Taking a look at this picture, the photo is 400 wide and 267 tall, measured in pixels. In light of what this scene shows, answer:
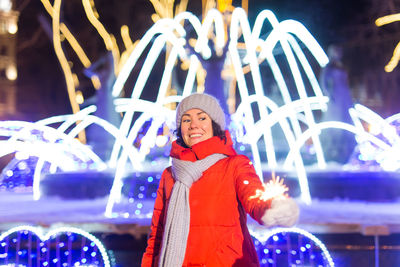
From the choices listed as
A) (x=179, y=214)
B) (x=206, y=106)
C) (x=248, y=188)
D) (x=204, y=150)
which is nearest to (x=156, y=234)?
(x=179, y=214)

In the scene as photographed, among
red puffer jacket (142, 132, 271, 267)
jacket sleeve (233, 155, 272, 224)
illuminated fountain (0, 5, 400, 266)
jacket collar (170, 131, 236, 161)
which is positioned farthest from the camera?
illuminated fountain (0, 5, 400, 266)

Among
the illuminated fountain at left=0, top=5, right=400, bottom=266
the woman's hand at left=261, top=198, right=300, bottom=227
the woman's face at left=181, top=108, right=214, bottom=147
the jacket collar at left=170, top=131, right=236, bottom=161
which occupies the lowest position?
the woman's hand at left=261, top=198, right=300, bottom=227

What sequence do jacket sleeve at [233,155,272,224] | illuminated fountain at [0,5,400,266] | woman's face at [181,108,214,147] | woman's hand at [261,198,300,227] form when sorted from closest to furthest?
woman's hand at [261,198,300,227]
jacket sleeve at [233,155,272,224]
woman's face at [181,108,214,147]
illuminated fountain at [0,5,400,266]

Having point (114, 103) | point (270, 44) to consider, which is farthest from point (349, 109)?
point (114, 103)

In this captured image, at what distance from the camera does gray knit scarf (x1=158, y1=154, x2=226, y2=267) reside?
9.06ft

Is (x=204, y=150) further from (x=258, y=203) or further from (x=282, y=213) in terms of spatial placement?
(x=282, y=213)

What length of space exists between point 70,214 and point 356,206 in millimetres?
4168

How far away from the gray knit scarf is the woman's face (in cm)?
23

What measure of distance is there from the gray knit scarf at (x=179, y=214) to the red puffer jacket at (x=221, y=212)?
0.05 m

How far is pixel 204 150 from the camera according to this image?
9.59ft

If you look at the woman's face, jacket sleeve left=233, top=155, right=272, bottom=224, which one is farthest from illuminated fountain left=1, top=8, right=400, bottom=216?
jacket sleeve left=233, top=155, right=272, bottom=224

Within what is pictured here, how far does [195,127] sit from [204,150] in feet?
0.77

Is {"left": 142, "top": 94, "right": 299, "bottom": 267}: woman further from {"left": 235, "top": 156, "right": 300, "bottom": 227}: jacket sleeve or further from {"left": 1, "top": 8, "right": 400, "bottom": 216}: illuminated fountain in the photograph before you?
{"left": 1, "top": 8, "right": 400, "bottom": 216}: illuminated fountain

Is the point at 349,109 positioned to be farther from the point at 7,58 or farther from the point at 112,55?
the point at 7,58
